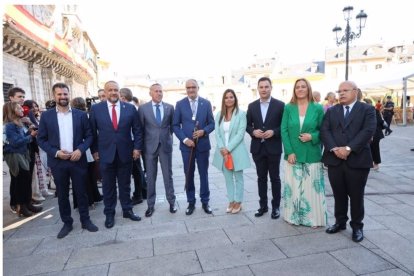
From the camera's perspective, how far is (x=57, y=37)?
13609mm

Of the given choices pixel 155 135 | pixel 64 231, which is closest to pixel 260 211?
pixel 155 135

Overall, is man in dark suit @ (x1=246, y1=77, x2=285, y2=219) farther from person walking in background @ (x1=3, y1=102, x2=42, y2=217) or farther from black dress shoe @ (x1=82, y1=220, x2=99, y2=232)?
person walking in background @ (x1=3, y1=102, x2=42, y2=217)

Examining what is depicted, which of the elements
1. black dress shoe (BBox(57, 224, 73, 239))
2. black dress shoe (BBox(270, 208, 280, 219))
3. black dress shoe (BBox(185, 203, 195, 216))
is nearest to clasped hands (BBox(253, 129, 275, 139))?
black dress shoe (BBox(270, 208, 280, 219))

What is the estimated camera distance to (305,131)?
3.49 meters

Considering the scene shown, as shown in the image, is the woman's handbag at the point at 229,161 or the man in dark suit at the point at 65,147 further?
the woman's handbag at the point at 229,161

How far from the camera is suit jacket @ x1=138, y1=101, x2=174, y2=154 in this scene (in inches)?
163

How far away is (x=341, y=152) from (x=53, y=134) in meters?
3.37

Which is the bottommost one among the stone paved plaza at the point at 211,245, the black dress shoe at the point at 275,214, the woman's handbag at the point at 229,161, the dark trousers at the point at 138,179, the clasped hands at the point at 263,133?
the stone paved plaza at the point at 211,245

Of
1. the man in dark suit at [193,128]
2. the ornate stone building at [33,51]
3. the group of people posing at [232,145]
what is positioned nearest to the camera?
the group of people posing at [232,145]

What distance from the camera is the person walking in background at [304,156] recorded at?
348 centimetres

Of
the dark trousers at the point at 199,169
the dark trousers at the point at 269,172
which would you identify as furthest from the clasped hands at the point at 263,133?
the dark trousers at the point at 199,169

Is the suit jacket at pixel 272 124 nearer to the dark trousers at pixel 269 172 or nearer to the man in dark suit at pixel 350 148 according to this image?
the dark trousers at pixel 269 172

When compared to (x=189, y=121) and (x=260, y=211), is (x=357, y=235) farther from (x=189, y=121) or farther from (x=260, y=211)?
(x=189, y=121)

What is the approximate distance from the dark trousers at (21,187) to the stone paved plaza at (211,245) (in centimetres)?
29
